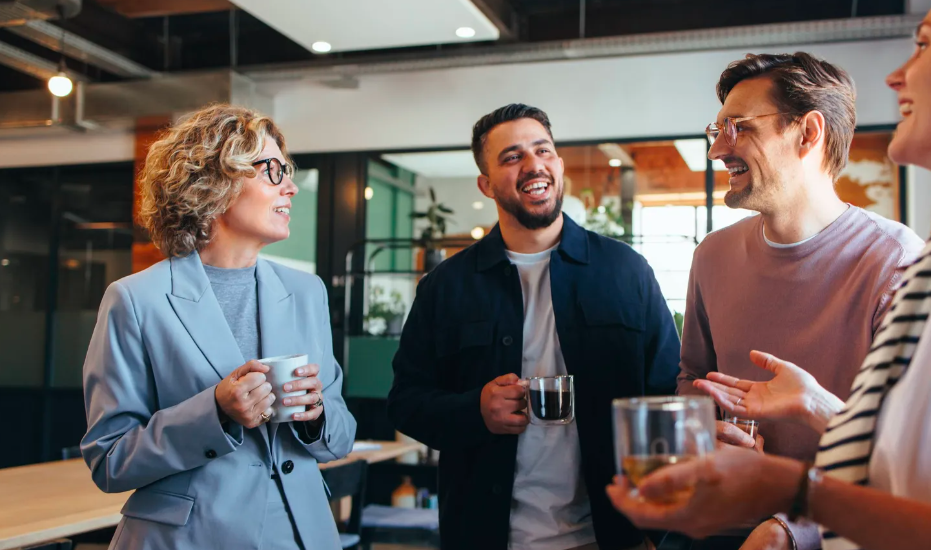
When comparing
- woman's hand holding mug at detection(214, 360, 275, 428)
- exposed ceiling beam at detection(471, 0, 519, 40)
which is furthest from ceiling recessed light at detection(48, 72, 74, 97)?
woman's hand holding mug at detection(214, 360, 275, 428)

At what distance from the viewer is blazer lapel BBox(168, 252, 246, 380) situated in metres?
1.94

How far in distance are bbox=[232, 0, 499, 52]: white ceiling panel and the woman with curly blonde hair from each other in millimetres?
2527

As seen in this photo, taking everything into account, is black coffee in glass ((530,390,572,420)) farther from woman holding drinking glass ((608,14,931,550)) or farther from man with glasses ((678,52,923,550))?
woman holding drinking glass ((608,14,931,550))

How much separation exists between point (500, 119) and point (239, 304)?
3.15 feet

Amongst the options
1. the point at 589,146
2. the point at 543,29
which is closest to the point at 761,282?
the point at 589,146

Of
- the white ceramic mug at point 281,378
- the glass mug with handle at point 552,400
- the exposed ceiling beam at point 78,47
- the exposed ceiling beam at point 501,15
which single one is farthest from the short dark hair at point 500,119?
the exposed ceiling beam at point 78,47

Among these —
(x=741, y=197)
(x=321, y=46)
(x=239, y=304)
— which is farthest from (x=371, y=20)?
(x=741, y=197)

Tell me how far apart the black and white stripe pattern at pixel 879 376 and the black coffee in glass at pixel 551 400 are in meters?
0.75

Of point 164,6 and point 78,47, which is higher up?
point 164,6

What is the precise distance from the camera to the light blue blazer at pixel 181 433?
5.91ft

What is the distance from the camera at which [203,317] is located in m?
1.96

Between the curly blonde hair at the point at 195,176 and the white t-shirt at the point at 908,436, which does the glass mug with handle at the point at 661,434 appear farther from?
the curly blonde hair at the point at 195,176

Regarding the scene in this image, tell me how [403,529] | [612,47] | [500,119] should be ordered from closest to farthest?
[500,119], [403,529], [612,47]

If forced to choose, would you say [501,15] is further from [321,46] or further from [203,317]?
[203,317]
